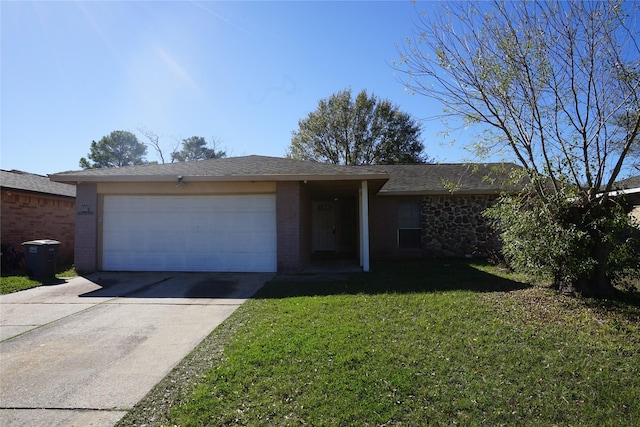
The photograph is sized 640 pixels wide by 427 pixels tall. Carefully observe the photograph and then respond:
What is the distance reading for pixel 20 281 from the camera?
29.2 ft

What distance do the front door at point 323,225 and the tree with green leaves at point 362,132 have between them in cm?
1276

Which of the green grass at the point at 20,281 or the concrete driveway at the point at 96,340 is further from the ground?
the green grass at the point at 20,281

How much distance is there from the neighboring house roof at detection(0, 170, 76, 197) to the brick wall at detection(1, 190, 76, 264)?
0.18 meters

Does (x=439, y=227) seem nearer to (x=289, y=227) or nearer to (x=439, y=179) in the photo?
(x=439, y=179)

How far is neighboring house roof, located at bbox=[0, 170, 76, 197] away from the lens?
1181 cm

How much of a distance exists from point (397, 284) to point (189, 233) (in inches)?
224

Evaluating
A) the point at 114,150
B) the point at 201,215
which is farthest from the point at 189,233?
the point at 114,150

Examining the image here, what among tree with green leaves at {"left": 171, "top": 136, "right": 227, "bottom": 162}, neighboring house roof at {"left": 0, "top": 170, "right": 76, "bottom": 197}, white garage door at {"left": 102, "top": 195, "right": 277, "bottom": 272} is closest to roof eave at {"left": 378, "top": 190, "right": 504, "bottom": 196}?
white garage door at {"left": 102, "top": 195, "right": 277, "bottom": 272}

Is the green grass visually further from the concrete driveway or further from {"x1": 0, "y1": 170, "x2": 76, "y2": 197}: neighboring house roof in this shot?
{"x1": 0, "y1": 170, "x2": 76, "y2": 197}: neighboring house roof

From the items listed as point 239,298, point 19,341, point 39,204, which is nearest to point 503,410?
point 239,298

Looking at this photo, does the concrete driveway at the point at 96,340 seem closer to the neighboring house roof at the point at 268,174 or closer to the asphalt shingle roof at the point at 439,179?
the neighboring house roof at the point at 268,174

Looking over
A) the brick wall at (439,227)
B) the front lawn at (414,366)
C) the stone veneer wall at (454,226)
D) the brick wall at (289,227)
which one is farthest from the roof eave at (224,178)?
the stone veneer wall at (454,226)

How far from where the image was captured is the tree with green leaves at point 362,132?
90.0 ft

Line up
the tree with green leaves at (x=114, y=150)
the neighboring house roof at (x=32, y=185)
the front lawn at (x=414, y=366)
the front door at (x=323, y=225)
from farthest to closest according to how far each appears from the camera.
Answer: the tree with green leaves at (x=114, y=150)
the front door at (x=323, y=225)
the neighboring house roof at (x=32, y=185)
the front lawn at (x=414, y=366)
